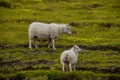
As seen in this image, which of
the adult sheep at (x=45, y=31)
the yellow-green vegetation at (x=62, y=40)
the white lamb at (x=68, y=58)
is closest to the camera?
the white lamb at (x=68, y=58)

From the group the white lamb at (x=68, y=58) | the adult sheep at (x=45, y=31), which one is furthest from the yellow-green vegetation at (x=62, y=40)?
the adult sheep at (x=45, y=31)

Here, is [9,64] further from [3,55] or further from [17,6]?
[17,6]

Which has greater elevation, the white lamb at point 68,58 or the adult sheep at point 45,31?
the adult sheep at point 45,31

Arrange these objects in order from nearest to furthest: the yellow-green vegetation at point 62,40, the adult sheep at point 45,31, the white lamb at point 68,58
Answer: the white lamb at point 68,58, the yellow-green vegetation at point 62,40, the adult sheep at point 45,31

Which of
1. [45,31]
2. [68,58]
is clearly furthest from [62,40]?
[68,58]

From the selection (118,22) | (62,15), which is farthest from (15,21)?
(118,22)

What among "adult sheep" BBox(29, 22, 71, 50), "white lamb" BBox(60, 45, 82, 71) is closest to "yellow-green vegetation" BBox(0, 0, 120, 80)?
Answer: "white lamb" BBox(60, 45, 82, 71)

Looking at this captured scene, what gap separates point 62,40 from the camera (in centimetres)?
4097

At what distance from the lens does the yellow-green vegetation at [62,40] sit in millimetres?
29906

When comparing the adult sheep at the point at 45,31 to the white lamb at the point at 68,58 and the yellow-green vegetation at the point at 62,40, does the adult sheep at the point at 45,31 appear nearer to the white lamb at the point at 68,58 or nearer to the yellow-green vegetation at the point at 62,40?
the yellow-green vegetation at the point at 62,40

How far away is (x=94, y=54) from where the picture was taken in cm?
3538

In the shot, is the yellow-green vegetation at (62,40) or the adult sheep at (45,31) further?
the adult sheep at (45,31)

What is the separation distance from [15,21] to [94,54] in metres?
16.3

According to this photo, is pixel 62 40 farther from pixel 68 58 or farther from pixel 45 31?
pixel 68 58
